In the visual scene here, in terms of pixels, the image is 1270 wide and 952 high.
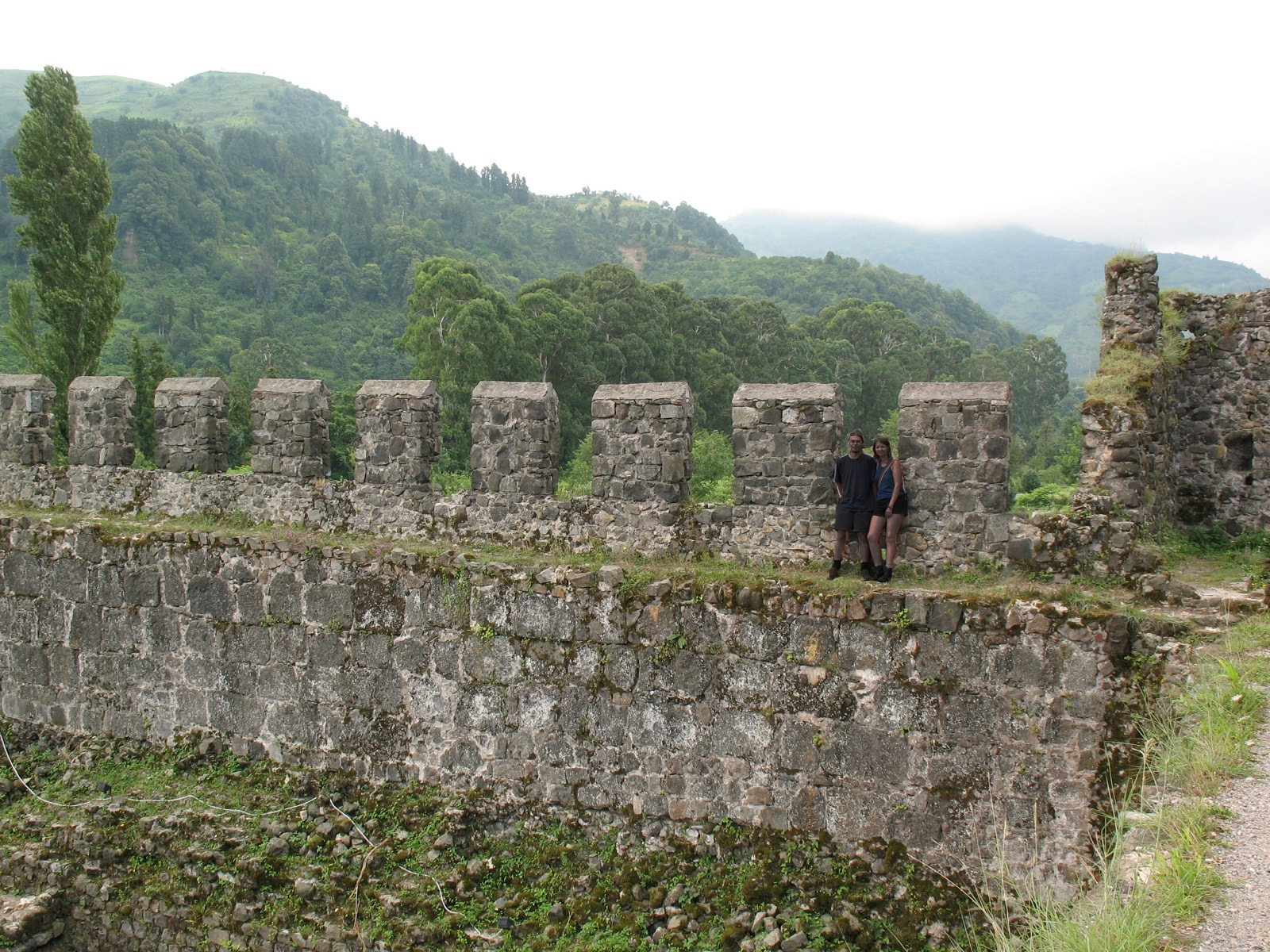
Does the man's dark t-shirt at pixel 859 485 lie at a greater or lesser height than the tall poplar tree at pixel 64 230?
lesser

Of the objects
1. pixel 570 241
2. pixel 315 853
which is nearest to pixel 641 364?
pixel 315 853

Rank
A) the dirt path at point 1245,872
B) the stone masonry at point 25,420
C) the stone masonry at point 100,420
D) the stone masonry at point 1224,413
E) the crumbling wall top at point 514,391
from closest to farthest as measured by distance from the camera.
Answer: the dirt path at point 1245,872 < the crumbling wall top at point 514,391 < the stone masonry at point 1224,413 < the stone masonry at point 100,420 < the stone masonry at point 25,420

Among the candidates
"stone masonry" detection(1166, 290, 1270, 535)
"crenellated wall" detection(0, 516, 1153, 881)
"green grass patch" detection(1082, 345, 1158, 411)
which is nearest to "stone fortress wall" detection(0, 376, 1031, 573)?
"crenellated wall" detection(0, 516, 1153, 881)

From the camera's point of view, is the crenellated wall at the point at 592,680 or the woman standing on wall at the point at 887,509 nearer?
the crenellated wall at the point at 592,680

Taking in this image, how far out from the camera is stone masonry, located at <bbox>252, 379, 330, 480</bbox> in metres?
8.05

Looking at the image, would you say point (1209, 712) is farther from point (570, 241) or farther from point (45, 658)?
point (570, 241)

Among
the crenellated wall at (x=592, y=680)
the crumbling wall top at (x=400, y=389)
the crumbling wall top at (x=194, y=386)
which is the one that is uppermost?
the crumbling wall top at (x=400, y=389)

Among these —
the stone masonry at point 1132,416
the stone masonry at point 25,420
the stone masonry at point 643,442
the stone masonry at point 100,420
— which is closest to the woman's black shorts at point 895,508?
the stone masonry at point 1132,416

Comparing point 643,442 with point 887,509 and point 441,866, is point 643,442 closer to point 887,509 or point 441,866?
point 887,509

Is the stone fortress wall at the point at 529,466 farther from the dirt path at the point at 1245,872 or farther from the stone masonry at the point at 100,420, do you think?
the dirt path at the point at 1245,872

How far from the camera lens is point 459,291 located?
31641 millimetres

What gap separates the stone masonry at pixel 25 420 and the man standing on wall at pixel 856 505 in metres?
8.13

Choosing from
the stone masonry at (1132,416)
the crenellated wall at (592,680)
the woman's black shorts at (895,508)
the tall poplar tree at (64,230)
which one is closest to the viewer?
the crenellated wall at (592,680)

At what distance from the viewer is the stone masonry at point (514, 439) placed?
Answer: 7379 millimetres
